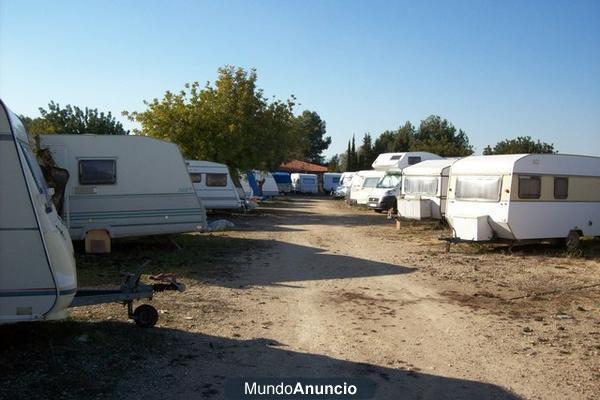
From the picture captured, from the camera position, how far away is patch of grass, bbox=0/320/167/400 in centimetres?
450

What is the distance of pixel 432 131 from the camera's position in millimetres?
66000

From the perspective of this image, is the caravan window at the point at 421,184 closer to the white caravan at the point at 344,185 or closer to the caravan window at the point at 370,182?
the caravan window at the point at 370,182

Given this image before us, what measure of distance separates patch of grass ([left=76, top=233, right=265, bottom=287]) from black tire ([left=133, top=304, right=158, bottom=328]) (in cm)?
225

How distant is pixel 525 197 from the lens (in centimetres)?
1300

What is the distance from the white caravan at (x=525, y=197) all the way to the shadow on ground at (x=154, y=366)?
8498mm

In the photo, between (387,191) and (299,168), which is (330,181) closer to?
(299,168)

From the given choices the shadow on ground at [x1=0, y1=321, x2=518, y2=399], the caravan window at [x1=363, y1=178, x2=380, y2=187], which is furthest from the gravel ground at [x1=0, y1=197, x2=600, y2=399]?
the caravan window at [x1=363, y1=178, x2=380, y2=187]

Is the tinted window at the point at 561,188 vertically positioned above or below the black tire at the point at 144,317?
above

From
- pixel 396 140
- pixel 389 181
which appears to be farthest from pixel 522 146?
pixel 389 181

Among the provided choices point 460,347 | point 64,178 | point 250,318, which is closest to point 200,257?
point 64,178

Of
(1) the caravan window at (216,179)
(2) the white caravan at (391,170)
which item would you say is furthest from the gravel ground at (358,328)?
(2) the white caravan at (391,170)

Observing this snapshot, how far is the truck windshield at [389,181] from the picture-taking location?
24.8 metres

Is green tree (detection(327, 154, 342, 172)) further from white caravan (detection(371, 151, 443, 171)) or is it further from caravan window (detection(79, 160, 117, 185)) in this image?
caravan window (detection(79, 160, 117, 185))

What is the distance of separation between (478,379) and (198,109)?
21.0 meters
